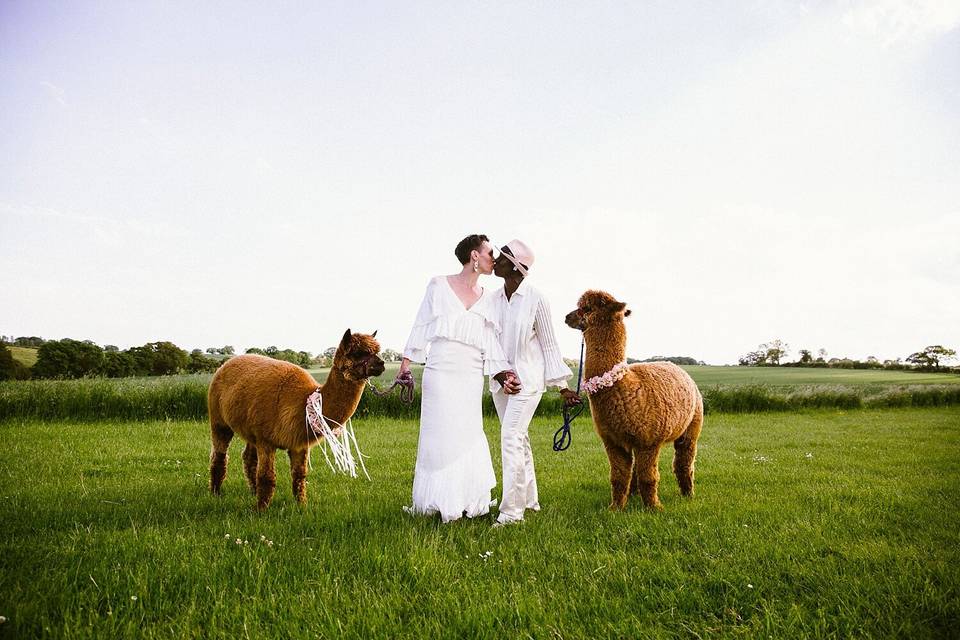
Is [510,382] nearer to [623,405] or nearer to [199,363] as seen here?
[623,405]

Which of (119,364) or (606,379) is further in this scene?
(119,364)

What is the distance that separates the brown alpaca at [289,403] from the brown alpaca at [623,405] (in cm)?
228

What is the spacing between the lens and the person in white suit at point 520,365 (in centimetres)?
544

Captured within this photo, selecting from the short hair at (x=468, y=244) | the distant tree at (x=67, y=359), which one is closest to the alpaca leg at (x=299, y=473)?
the short hair at (x=468, y=244)

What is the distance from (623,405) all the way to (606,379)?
31cm

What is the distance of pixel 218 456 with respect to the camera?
22.1 feet

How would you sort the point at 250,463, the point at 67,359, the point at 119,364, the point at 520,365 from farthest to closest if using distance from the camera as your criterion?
1. the point at 119,364
2. the point at 67,359
3. the point at 250,463
4. the point at 520,365

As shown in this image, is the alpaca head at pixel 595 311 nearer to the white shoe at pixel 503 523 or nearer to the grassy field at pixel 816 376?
the white shoe at pixel 503 523

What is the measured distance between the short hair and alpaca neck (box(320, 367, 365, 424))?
174 centimetres

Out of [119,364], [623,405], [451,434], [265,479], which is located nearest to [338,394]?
[265,479]

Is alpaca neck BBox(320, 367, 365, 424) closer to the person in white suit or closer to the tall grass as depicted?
the person in white suit

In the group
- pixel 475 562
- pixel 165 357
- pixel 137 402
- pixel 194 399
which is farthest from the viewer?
pixel 165 357

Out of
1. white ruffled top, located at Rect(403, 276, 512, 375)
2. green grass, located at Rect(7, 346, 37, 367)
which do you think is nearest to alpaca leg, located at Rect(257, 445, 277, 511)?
white ruffled top, located at Rect(403, 276, 512, 375)

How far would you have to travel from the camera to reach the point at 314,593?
361cm
